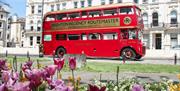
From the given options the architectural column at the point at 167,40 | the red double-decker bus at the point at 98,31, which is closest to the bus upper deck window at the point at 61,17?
the red double-decker bus at the point at 98,31

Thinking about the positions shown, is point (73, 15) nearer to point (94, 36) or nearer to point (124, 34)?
point (94, 36)

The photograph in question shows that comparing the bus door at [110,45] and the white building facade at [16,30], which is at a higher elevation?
the white building facade at [16,30]

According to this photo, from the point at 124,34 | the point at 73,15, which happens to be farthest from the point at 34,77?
the point at 73,15

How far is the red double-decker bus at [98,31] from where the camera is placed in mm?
24906

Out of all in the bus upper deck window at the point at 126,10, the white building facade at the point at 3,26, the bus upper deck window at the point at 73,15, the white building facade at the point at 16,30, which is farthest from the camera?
the white building facade at the point at 16,30

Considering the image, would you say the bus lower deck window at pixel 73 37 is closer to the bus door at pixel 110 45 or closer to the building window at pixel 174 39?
the bus door at pixel 110 45

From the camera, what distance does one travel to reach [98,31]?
86.2 ft

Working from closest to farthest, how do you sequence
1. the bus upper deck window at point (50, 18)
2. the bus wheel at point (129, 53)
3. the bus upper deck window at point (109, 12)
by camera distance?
the bus upper deck window at point (109, 12) → the bus wheel at point (129, 53) → the bus upper deck window at point (50, 18)

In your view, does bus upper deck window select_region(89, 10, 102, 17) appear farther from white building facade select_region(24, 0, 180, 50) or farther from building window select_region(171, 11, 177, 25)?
building window select_region(171, 11, 177, 25)

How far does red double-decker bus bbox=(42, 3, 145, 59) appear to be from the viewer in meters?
24.9

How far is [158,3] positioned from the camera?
5197 centimetres

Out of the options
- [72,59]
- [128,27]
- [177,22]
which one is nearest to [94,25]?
[128,27]

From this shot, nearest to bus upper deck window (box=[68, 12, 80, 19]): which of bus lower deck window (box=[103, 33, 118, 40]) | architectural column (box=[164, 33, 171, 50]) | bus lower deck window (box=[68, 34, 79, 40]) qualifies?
bus lower deck window (box=[68, 34, 79, 40])

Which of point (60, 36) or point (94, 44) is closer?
point (94, 44)
